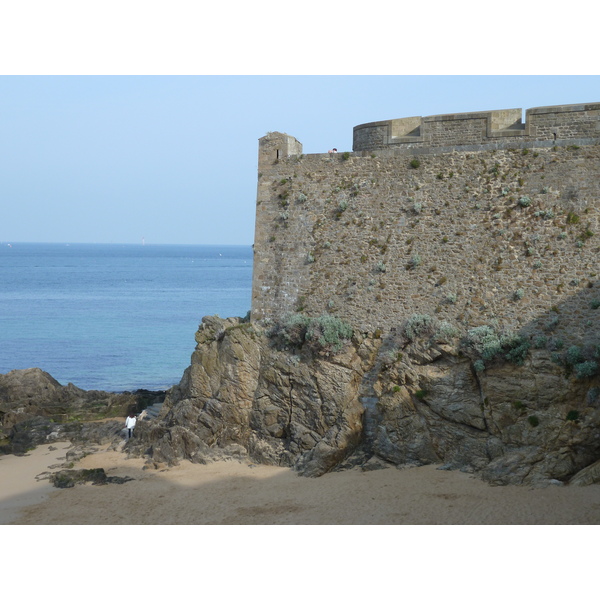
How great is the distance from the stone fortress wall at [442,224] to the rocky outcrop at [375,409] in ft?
3.62

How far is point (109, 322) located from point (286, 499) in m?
50.7

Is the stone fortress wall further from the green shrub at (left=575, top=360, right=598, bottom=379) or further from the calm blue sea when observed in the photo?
the calm blue sea

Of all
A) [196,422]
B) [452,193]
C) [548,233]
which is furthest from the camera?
[196,422]

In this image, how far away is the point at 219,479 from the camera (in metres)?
20.4

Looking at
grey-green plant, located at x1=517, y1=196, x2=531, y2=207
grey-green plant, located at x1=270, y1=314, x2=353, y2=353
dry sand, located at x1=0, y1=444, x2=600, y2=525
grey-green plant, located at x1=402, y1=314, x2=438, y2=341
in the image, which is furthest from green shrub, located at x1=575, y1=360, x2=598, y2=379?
grey-green plant, located at x1=270, y1=314, x2=353, y2=353

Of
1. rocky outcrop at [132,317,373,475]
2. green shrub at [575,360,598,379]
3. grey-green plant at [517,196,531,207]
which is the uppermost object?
grey-green plant at [517,196,531,207]

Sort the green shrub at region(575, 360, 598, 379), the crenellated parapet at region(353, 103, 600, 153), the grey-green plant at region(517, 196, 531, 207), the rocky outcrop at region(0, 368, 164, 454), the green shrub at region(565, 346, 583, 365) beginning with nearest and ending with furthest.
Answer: the green shrub at region(575, 360, 598, 379) → the green shrub at region(565, 346, 583, 365) → the crenellated parapet at region(353, 103, 600, 153) → the grey-green plant at region(517, 196, 531, 207) → the rocky outcrop at region(0, 368, 164, 454)

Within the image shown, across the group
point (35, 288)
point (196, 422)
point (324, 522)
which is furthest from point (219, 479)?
point (35, 288)

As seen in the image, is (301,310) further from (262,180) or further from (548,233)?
(548,233)

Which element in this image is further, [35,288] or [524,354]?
[35,288]

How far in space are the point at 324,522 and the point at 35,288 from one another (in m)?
86.5

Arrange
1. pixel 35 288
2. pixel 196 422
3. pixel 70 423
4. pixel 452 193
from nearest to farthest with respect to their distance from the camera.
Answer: pixel 452 193
pixel 196 422
pixel 70 423
pixel 35 288

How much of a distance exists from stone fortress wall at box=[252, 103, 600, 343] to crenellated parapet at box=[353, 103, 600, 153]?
1.1 inches

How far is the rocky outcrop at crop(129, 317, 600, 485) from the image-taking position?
17906mm
